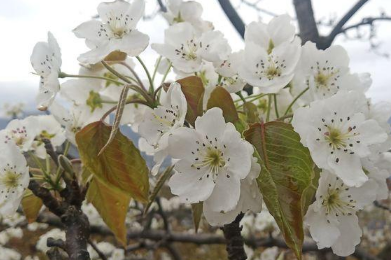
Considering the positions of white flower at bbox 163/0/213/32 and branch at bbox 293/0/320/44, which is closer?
white flower at bbox 163/0/213/32

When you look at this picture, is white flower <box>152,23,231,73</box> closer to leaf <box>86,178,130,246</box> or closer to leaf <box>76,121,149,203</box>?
leaf <box>76,121,149,203</box>

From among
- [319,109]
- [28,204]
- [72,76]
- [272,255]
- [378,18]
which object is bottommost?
[272,255]

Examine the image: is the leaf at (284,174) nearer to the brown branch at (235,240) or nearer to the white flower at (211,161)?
the white flower at (211,161)

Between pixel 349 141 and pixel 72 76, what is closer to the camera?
pixel 349 141

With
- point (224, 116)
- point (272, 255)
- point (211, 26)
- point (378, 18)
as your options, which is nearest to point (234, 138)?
point (224, 116)

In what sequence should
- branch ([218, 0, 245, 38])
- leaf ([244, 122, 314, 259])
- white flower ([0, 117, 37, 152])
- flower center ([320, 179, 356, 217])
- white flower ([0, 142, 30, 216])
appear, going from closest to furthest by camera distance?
leaf ([244, 122, 314, 259]) < flower center ([320, 179, 356, 217]) < white flower ([0, 142, 30, 216]) < white flower ([0, 117, 37, 152]) < branch ([218, 0, 245, 38])

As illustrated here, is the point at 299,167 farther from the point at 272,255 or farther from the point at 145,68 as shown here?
the point at 272,255

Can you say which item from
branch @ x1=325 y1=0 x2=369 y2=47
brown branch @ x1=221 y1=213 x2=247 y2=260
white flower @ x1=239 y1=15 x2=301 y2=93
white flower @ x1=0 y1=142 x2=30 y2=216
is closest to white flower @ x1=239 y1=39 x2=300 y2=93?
white flower @ x1=239 y1=15 x2=301 y2=93

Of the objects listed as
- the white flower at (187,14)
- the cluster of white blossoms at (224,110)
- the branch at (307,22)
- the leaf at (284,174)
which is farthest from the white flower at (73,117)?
the branch at (307,22)
